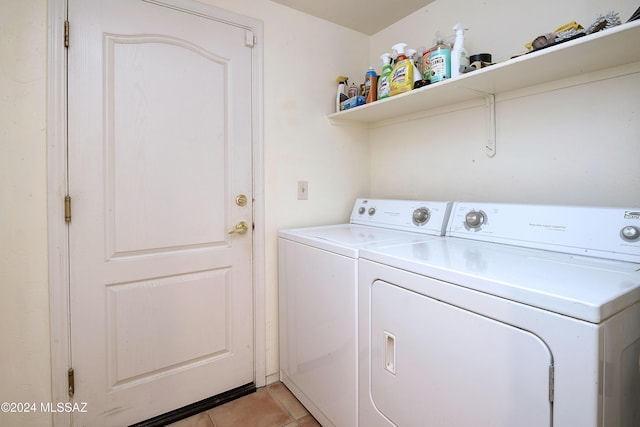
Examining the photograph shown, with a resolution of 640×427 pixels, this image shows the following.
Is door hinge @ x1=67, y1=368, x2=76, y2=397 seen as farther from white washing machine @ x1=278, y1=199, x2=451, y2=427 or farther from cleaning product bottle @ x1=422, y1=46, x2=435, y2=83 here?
cleaning product bottle @ x1=422, y1=46, x2=435, y2=83

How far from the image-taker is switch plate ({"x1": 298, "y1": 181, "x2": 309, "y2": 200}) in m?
1.98

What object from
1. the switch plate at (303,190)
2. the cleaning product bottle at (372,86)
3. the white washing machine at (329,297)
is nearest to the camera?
the white washing machine at (329,297)

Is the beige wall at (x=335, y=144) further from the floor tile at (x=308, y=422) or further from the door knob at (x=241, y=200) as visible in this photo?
the floor tile at (x=308, y=422)

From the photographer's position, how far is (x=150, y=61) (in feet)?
4.92

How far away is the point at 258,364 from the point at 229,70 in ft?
5.61

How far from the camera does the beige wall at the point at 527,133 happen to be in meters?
1.22

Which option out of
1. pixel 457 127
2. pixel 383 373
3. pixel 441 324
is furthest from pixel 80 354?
pixel 457 127

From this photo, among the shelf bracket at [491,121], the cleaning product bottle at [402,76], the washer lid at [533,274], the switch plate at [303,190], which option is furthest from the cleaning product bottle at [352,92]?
the washer lid at [533,274]

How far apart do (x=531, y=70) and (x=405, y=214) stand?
85cm

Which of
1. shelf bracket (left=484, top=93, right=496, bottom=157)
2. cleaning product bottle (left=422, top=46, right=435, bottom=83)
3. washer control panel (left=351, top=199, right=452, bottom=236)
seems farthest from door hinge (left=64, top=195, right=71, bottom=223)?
shelf bracket (left=484, top=93, right=496, bottom=157)

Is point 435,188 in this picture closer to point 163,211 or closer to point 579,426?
point 579,426

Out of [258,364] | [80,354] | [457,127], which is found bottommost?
[258,364]

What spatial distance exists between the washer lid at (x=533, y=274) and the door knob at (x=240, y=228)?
82 centimetres

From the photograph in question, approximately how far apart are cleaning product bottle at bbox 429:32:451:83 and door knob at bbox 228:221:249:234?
1235 mm
